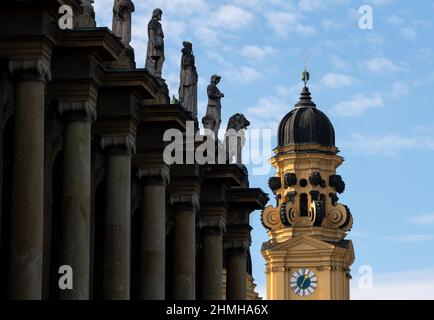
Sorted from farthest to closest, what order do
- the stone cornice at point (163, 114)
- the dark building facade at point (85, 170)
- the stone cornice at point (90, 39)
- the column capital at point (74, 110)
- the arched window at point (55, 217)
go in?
1. the stone cornice at point (163, 114)
2. the arched window at point (55, 217)
3. the column capital at point (74, 110)
4. the stone cornice at point (90, 39)
5. the dark building facade at point (85, 170)

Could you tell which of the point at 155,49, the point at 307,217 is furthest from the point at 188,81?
the point at 307,217

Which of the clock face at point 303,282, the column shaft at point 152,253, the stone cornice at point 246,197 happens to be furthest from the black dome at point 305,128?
the column shaft at point 152,253

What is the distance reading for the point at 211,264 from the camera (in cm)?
6950

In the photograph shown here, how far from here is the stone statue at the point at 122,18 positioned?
57969mm

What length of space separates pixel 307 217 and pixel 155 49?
411 feet

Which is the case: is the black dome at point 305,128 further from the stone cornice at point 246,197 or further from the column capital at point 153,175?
the column capital at point 153,175

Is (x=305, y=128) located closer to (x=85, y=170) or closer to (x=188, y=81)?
(x=188, y=81)

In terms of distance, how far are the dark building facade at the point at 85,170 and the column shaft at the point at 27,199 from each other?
0.03 metres

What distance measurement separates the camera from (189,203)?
213 feet

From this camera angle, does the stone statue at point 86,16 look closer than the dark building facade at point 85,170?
No

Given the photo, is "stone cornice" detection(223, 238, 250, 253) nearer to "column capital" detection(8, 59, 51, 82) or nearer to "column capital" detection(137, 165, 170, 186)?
"column capital" detection(137, 165, 170, 186)

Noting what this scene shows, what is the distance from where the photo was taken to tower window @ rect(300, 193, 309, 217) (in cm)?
18612

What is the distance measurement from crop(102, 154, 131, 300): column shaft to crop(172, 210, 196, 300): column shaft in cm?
842
